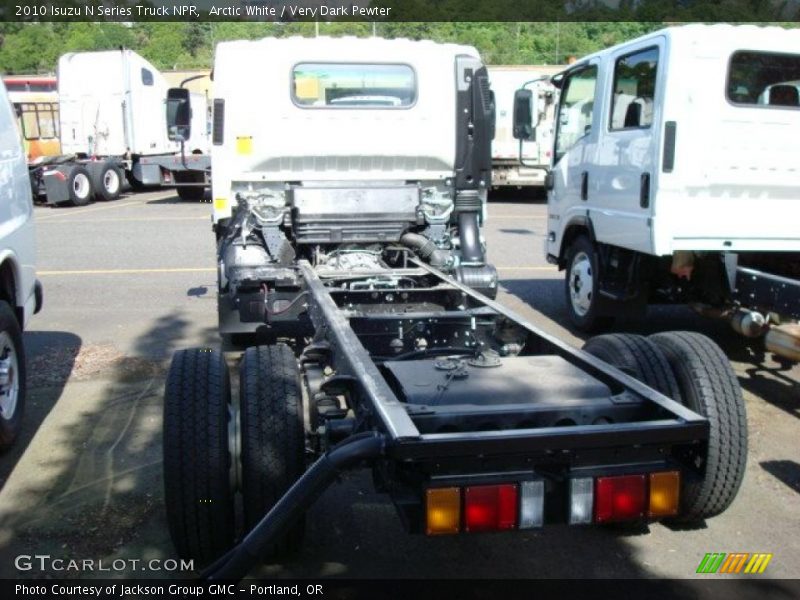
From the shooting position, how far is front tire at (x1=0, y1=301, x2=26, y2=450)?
454cm

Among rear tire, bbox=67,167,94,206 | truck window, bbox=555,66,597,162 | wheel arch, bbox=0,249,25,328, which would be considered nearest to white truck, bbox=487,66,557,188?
rear tire, bbox=67,167,94,206

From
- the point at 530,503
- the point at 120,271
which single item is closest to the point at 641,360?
the point at 530,503

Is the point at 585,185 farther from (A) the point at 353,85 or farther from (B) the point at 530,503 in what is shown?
(B) the point at 530,503

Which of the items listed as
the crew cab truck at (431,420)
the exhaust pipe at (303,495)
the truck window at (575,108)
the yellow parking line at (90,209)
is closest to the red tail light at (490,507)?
the crew cab truck at (431,420)

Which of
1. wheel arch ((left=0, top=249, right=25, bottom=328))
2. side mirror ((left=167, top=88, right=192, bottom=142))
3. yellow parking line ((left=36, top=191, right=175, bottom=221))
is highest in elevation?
side mirror ((left=167, top=88, right=192, bottom=142))

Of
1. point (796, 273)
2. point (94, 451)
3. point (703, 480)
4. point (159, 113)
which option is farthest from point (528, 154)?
point (703, 480)

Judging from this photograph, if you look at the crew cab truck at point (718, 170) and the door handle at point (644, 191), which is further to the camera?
the door handle at point (644, 191)

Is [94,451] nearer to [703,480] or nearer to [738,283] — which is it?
[703,480]

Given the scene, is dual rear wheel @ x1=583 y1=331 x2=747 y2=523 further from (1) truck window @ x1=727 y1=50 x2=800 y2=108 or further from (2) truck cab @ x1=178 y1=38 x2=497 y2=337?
(1) truck window @ x1=727 y1=50 x2=800 y2=108

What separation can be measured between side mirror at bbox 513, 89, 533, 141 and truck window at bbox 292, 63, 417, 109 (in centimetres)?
114

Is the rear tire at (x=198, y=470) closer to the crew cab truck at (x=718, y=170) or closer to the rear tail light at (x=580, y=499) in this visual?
the rear tail light at (x=580, y=499)

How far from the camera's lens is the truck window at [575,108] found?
A: 7.41 metres

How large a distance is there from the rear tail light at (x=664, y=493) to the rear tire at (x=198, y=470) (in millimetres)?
1526

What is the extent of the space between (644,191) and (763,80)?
3.79 feet
